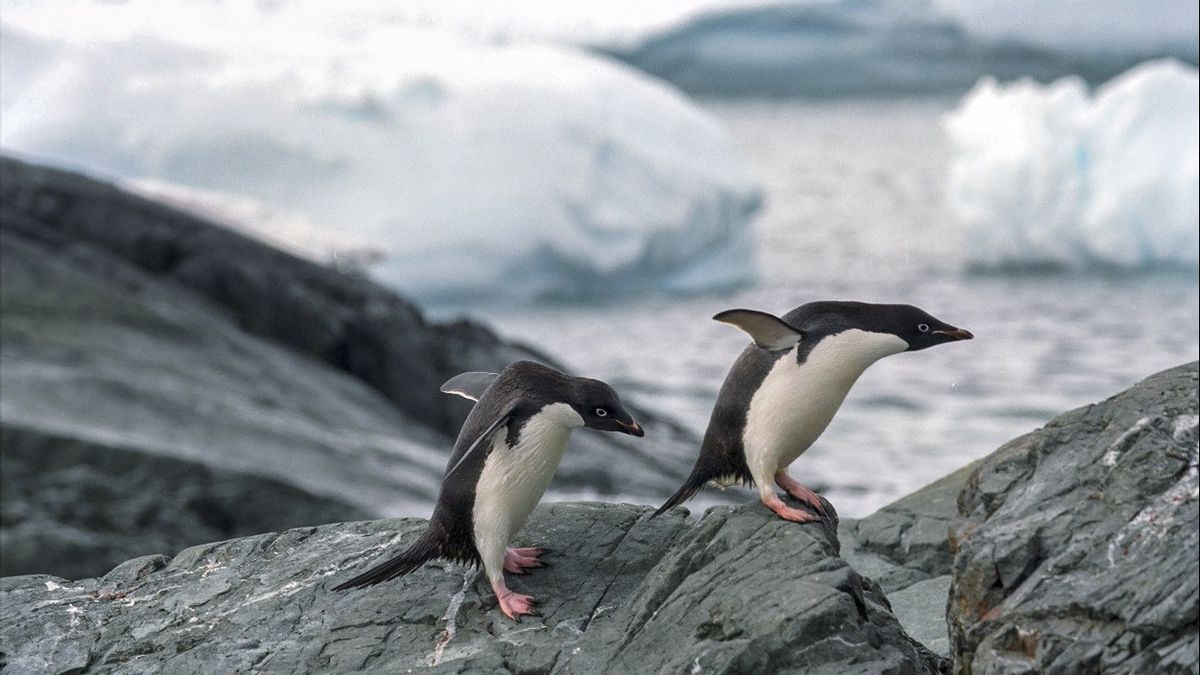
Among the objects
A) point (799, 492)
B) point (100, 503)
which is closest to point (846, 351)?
point (799, 492)

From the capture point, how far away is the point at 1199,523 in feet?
10.5

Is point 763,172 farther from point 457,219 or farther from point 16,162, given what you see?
point 16,162

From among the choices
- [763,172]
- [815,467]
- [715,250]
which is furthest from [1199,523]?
[763,172]

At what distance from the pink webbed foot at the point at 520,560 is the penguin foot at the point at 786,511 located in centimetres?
79

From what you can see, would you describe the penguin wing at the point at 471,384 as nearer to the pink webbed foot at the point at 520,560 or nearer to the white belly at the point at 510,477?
the white belly at the point at 510,477

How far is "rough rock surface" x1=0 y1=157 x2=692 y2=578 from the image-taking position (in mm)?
8891

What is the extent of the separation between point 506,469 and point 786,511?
0.87m

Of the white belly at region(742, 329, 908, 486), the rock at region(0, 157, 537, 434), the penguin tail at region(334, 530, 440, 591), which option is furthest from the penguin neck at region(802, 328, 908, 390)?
the rock at region(0, 157, 537, 434)

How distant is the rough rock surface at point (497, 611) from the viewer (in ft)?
11.8

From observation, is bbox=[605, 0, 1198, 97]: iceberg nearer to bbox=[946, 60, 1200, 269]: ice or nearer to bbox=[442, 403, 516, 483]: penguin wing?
bbox=[946, 60, 1200, 269]: ice

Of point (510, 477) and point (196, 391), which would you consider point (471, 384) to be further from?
point (196, 391)

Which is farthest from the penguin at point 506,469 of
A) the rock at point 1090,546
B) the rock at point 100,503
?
the rock at point 100,503

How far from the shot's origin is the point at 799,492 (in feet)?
13.9

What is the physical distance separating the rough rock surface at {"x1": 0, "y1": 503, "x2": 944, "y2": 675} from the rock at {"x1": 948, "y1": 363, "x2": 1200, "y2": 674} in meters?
0.28
